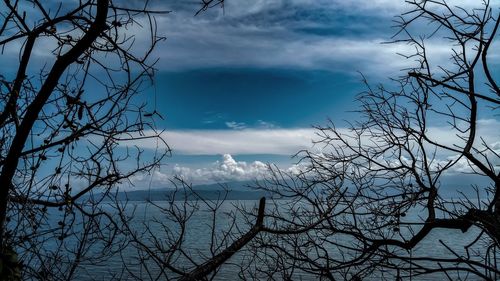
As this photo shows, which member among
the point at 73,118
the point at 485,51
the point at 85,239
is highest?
the point at 485,51

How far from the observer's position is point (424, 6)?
4461 mm

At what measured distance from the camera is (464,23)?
4.54 metres

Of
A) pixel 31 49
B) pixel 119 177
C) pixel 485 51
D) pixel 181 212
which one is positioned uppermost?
pixel 485 51

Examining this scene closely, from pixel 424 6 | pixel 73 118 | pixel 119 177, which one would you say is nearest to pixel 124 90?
pixel 73 118

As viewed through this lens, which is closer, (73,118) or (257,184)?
(73,118)

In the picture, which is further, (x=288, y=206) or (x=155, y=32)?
(x=288, y=206)

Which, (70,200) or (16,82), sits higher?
(16,82)

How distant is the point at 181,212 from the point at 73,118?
6.88 feet

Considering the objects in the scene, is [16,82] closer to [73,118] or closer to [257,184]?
[73,118]

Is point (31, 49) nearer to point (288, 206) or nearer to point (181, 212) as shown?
point (181, 212)

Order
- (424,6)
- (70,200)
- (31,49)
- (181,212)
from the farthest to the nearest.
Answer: (181,212) < (424,6) < (70,200) < (31,49)

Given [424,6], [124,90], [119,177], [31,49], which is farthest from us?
[424,6]

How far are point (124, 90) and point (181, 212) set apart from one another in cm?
227

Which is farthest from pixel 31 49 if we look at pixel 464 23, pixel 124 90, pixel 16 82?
pixel 464 23
